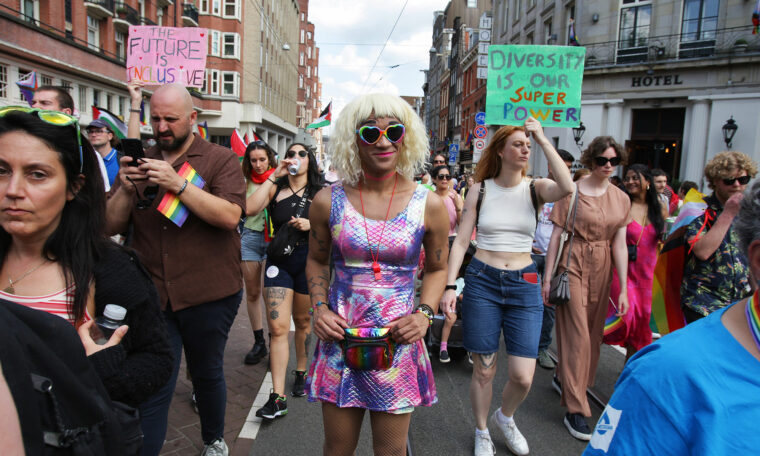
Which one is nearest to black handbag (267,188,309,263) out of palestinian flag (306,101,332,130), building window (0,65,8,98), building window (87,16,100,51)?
palestinian flag (306,101,332,130)

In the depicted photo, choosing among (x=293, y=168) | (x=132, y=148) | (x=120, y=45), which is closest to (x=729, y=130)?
(x=293, y=168)

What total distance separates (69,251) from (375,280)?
118 cm

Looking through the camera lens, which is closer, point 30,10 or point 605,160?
point 605,160

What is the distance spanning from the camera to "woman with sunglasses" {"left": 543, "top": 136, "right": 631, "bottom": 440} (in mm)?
3764

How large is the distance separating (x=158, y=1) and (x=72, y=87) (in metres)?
10.6

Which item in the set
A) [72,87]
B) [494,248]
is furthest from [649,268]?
[72,87]

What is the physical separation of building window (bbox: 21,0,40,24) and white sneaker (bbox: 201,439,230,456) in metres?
20.0

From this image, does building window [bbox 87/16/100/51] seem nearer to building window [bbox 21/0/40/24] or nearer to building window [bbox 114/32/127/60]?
building window [bbox 114/32/127/60]

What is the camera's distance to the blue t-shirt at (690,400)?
0.96 meters

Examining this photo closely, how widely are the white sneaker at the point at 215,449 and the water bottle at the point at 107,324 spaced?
1726 millimetres

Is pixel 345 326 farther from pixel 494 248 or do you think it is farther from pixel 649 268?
pixel 649 268

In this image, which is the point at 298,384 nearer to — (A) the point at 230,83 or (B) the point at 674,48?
(B) the point at 674,48

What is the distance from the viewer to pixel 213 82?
36.5 meters

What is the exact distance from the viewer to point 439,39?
71.3 m
